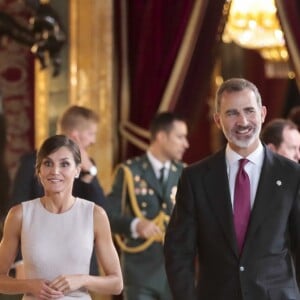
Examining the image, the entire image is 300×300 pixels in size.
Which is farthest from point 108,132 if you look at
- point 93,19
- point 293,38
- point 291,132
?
point 291,132

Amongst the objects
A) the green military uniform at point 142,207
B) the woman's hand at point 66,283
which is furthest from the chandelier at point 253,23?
the woman's hand at point 66,283

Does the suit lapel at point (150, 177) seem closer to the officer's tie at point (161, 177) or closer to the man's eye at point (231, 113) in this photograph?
the officer's tie at point (161, 177)

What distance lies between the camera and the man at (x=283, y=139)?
205 inches

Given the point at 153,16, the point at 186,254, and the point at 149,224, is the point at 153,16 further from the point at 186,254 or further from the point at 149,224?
the point at 186,254

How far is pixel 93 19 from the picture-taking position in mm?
7219

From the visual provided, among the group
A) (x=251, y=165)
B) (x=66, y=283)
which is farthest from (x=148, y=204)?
(x=66, y=283)

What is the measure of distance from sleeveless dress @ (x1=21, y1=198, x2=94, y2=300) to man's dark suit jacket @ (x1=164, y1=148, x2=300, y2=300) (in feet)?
1.18

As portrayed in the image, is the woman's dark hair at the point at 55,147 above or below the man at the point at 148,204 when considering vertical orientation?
above

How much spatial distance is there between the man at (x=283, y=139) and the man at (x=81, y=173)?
2.66 ft

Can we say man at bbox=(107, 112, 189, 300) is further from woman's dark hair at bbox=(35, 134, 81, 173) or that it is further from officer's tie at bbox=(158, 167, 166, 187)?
woman's dark hair at bbox=(35, 134, 81, 173)

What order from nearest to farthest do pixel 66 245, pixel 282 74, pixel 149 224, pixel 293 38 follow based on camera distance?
pixel 66 245 → pixel 149 224 → pixel 293 38 → pixel 282 74

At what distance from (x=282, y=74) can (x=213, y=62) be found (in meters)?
2.28

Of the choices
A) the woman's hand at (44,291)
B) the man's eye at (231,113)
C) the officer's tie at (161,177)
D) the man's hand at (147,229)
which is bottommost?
the woman's hand at (44,291)

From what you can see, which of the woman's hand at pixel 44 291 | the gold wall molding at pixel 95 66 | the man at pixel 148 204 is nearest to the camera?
the woman's hand at pixel 44 291
